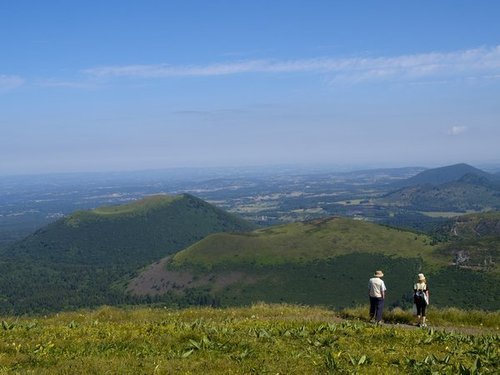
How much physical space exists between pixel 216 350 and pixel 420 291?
532 inches

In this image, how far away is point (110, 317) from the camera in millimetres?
24203

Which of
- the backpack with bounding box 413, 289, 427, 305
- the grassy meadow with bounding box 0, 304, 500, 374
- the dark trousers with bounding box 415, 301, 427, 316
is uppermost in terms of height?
the grassy meadow with bounding box 0, 304, 500, 374

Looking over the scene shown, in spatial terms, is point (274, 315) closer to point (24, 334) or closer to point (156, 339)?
point (156, 339)

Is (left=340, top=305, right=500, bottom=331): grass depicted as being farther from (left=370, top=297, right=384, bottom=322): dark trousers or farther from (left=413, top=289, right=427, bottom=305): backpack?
(left=413, top=289, right=427, bottom=305): backpack

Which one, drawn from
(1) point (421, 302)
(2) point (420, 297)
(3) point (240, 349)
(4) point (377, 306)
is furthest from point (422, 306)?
(3) point (240, 349)

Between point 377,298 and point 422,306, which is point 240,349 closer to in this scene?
point 377,298

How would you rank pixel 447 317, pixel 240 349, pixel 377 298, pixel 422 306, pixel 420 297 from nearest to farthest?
pixel 240 349, pixel 377 298, pixel 422 306, pixel 420 297, pixel 447 317

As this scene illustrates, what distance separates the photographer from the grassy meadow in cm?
1301

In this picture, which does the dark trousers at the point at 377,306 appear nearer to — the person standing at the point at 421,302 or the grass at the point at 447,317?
the grass at the point at 447,317

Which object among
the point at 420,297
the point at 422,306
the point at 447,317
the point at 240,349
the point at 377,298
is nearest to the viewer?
the point at 240,349

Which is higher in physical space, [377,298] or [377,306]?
[377,298]

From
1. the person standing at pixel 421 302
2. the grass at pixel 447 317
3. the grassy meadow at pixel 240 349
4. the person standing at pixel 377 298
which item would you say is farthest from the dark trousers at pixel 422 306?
the grassy meadow at pixel 240 349

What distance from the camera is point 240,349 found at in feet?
49.7

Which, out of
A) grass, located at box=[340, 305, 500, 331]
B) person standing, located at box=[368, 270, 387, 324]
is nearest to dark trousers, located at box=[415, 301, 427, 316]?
grass, located at box=[340, 305, 500, 331]
